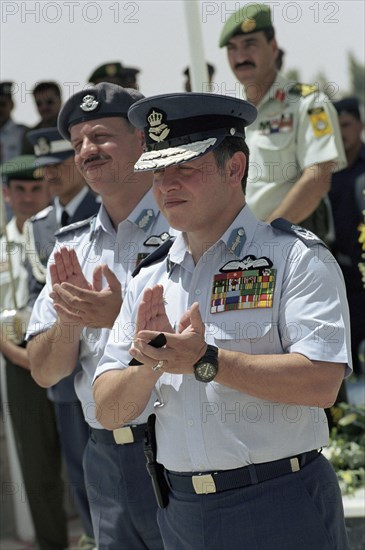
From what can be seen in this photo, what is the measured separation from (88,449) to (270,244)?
124cm

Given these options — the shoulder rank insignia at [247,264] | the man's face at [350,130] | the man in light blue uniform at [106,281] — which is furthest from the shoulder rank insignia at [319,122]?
the shoulder rank insignia at [247,264]

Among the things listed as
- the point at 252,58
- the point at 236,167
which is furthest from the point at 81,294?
the point at 252,58

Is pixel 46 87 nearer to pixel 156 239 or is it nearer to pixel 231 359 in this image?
pixel 156 239

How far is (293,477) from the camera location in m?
2.65

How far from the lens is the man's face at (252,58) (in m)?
4.80

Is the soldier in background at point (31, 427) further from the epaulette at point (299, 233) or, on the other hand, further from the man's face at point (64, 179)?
the epaulette at point (299, 233)

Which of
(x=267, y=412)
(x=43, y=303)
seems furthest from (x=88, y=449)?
(x=267, y=412)

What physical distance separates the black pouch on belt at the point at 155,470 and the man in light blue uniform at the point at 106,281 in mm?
536

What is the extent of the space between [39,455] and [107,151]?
7.96 feet

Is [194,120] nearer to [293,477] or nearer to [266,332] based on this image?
[266,332]

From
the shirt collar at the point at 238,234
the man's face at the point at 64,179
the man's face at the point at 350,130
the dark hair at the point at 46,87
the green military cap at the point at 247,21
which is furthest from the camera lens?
the dark hair at the point at 46,87

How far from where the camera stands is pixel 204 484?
266 centimetres

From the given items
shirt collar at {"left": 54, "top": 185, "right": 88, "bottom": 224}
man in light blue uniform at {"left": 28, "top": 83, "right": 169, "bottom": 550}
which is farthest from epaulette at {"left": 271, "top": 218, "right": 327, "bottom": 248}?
shirt collar at {"left": 54, "top": 185, "right": 88, "bottom": 224}

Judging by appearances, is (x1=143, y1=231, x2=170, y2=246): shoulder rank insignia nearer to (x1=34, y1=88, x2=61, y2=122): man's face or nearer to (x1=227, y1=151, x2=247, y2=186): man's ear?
(x1=227, y1=151, x2=247, y2=186): man's ear
